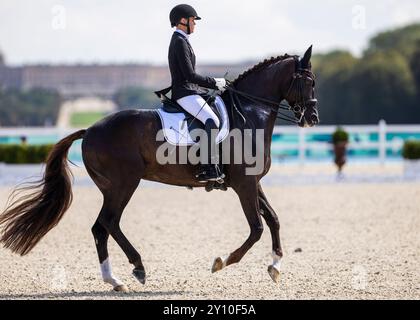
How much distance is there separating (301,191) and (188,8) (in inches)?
432

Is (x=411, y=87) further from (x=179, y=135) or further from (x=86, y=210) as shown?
(x=179, y=135)

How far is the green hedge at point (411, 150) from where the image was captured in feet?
69.9

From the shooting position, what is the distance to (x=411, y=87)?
57.3m

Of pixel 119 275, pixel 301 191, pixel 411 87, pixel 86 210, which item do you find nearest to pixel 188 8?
pixel 119 275

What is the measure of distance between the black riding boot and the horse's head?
2.73 ft

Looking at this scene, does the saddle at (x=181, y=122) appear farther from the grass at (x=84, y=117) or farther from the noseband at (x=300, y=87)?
the grass at (x=84, y=117)

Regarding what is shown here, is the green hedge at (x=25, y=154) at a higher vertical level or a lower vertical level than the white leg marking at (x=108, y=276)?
higher

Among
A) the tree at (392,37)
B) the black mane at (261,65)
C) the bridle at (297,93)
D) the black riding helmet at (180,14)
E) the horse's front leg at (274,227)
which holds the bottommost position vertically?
the horse's front leg at (274,227)

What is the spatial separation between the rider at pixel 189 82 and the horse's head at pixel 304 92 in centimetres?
68

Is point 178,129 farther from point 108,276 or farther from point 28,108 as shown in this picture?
point 28,108

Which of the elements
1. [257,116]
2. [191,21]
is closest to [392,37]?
[257,116]

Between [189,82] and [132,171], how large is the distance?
894 millimetres

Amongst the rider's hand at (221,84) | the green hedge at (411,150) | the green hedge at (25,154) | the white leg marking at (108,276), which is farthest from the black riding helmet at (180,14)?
the green hedge at (411,150)

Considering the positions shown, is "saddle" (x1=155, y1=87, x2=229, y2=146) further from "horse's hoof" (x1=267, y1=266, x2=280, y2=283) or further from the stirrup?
"horse's hoof" (x1=267, y1=266, x2=280, y2=283)
